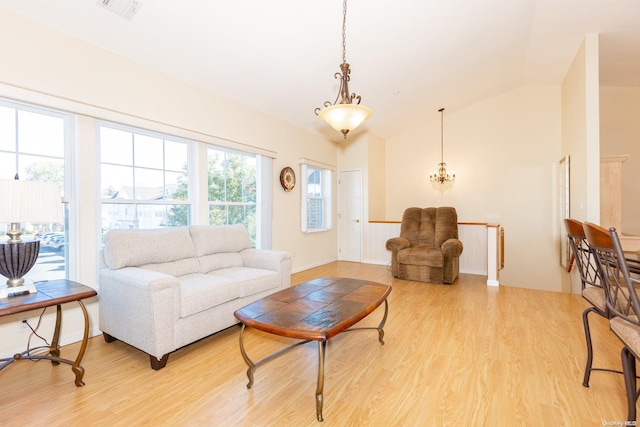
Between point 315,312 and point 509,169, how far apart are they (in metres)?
5.68

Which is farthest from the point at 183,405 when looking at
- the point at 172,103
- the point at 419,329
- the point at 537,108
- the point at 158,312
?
the point at 537,108

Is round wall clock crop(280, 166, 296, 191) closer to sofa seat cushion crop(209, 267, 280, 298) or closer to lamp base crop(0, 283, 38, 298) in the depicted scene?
sofa seat cushion crop(209, 267, 280, 298)

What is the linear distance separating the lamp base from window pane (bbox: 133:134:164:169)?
57.1 inches

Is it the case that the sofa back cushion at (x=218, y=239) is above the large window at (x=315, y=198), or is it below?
below

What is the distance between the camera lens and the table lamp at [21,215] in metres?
1.77

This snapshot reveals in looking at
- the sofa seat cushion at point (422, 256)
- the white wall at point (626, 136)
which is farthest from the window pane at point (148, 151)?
the white wall at point (626, 136)

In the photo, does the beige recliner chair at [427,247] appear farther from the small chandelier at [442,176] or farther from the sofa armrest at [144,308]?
the sofa armrest at [144,308]

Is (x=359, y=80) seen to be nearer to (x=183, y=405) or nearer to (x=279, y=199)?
(x=279, y=199)

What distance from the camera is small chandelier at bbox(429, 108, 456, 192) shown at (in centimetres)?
626

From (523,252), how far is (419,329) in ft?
14.1

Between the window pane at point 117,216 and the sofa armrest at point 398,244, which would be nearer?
the window pane at point 117,216

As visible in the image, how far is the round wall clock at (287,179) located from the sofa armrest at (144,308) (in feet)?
8.88

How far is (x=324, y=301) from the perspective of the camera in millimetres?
2062

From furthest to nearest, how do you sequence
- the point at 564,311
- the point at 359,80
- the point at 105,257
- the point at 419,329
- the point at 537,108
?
the point at 537,108 → the point at 359,80 → the point at 564,311 → the point at 419,329 → the point at 105,257
